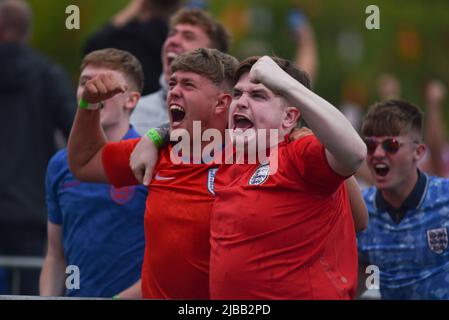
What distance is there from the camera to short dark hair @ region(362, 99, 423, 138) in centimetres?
660

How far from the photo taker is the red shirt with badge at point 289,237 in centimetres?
507

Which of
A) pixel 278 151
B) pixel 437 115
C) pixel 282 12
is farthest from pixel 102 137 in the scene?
pixel 282 12

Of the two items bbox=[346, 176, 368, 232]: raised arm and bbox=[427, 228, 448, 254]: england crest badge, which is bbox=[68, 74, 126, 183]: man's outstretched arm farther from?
bbox=[427, 228, 448, 254]: england crest badge

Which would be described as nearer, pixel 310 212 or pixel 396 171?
pixel 310 212

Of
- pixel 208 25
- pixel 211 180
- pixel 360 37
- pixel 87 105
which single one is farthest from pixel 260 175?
pixel 360 37

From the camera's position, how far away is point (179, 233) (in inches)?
221

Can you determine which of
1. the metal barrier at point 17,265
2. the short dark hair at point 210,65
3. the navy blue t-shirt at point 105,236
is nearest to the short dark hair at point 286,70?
the short dark hair at point 210,65

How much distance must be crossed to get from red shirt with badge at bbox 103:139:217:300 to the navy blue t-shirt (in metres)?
0.82

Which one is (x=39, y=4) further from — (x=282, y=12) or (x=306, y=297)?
(x=306, y=297)

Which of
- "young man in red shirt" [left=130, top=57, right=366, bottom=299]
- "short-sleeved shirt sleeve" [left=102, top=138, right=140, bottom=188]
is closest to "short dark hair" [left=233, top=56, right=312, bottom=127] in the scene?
"young man in red shirt" [left=130, top=57, right=366, bottom=299]

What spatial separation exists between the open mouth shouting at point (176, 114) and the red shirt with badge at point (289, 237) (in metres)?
0.74

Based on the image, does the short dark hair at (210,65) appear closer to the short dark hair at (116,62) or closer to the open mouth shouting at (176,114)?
the open mouth shouting at (176,114)

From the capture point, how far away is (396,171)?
261 inches
